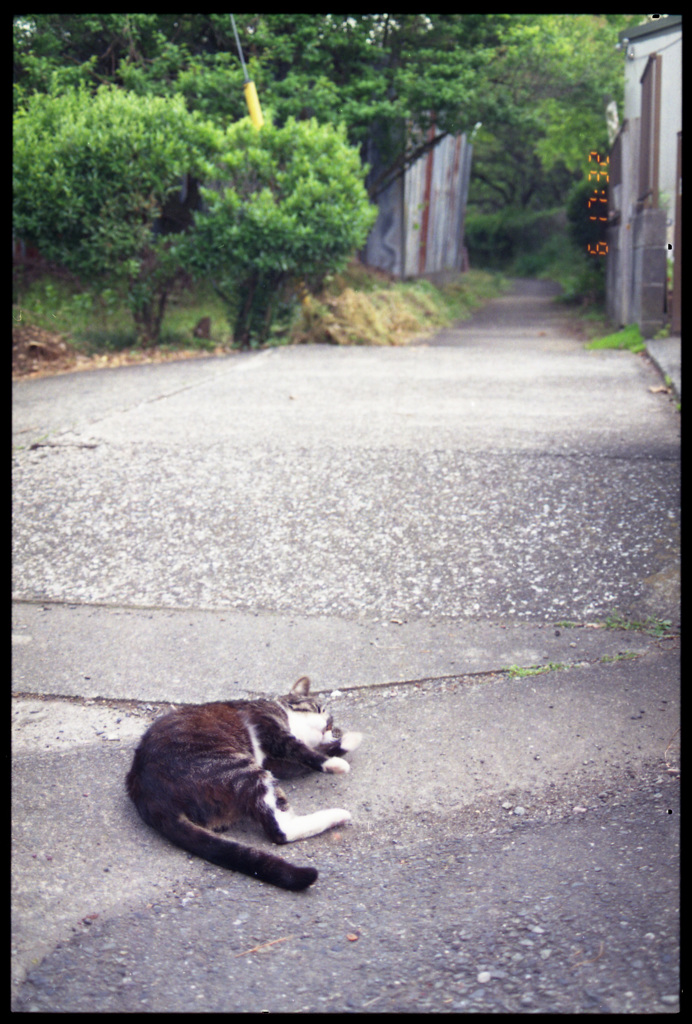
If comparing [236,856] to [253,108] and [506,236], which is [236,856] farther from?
[506,236]

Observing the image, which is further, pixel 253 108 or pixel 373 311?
pixel 373 311

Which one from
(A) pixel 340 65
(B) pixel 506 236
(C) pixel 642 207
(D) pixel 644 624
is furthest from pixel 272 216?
(B) pixel 506 236

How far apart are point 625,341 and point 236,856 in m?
9.78

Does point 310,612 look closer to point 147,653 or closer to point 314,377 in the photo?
point 147,653

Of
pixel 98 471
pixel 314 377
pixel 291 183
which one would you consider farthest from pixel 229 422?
pixel 291 183

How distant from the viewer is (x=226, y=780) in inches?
101

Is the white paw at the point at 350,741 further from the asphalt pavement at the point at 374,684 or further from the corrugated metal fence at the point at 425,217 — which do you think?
the corrugated metal fence at the point at 425,217

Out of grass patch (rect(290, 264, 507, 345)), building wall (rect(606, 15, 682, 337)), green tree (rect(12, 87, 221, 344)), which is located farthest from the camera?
grass patch (rect(290, 264, 507, 345))

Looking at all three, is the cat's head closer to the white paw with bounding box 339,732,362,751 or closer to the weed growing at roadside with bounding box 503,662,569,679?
the white paw with bounding box 339,732,362,751

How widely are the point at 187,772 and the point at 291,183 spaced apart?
9112 millimetres

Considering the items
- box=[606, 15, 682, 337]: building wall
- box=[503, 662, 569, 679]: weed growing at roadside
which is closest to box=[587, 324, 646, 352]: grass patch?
box=[606, 15, 682, 337]: building wall

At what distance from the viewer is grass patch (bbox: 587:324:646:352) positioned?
10.4m

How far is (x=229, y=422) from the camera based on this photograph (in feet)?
22.2

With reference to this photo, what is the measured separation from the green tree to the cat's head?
788 cm
